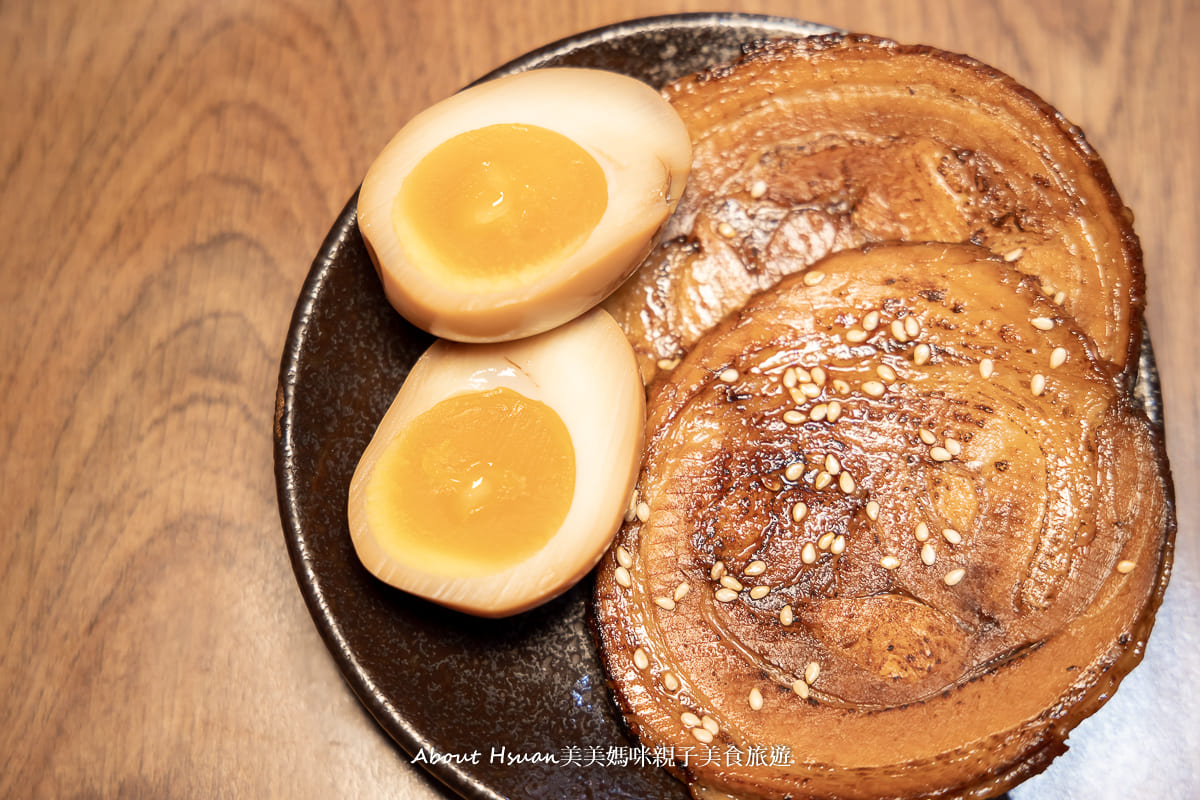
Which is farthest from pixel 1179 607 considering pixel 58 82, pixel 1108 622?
pixel 58 82

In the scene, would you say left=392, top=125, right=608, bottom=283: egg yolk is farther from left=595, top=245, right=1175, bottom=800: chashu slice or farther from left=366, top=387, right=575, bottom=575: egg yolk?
left=595, top=245, right=1175, bottom=800: chashu slice

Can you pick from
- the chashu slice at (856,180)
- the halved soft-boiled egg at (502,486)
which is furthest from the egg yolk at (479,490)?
the chashu slice at (856,180)

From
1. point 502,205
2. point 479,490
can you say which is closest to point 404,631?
point 479,490

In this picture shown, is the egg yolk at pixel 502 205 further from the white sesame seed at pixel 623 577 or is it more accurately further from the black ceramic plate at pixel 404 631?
the white sesame seed at pixel 623 577

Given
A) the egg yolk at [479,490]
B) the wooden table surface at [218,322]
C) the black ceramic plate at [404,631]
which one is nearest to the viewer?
the egg yolk at [479,490]

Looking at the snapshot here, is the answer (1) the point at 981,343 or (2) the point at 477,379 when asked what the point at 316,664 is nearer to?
(2) the point at 477,379

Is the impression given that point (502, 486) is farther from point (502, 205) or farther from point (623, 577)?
point (502, 205)
